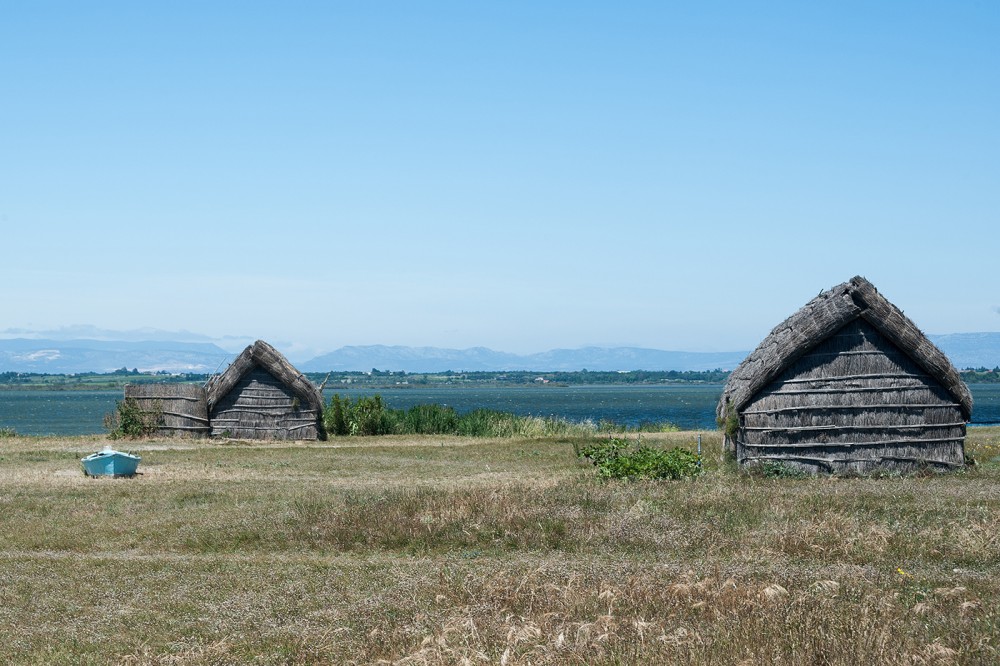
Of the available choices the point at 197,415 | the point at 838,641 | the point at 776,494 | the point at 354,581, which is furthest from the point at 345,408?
the point at 838,641

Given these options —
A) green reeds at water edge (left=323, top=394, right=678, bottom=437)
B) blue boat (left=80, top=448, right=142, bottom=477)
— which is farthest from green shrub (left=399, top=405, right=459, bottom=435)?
blue boat (left=80, top=448, right=142, bottom=477)

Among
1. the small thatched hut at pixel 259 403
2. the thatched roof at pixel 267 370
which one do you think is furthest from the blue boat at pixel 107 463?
the small thatched hut at pixel 259 403

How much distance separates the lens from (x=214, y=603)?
11547 mm

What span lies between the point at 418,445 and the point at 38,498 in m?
15.8

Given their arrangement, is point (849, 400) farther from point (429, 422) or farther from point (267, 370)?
point (267, 370)

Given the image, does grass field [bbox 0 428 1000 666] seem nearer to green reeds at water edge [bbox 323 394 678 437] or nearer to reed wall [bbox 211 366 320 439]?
reed wall [bbox 211 366 320 439]

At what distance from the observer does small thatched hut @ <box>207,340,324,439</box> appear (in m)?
37.1

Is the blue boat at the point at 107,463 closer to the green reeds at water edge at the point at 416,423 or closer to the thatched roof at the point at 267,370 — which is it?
the thatched roof at the point at 267,370

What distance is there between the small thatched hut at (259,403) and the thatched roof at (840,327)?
1840 cm

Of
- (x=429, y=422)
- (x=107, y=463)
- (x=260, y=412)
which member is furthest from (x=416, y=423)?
(x=107, y=463)

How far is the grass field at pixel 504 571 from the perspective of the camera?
29.9 feet

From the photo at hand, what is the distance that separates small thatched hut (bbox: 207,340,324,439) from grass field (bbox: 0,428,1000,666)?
46.9 ft

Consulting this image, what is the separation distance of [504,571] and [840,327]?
13645 millimetres

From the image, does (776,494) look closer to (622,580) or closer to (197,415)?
(622,580)
